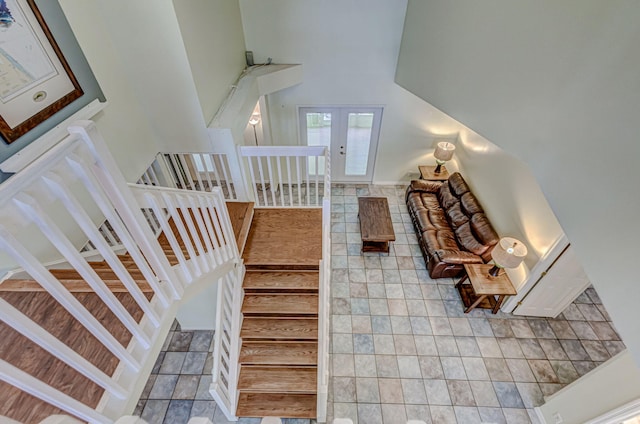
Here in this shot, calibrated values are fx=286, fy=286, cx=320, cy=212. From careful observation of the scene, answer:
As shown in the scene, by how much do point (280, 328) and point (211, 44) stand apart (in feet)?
11.6

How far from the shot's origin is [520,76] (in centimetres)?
238

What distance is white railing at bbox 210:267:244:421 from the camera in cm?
292

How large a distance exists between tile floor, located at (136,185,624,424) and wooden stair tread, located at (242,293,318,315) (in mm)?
849

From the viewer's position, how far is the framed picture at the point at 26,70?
1846 mm

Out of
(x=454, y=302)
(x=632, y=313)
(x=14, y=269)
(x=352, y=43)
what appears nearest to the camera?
(x=632, y=313)

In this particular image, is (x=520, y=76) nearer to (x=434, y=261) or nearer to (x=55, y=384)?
(x=434, y=261)

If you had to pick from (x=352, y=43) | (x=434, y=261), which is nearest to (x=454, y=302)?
(x=434, y=261)

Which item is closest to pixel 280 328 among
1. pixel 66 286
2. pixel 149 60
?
pixel 66 286

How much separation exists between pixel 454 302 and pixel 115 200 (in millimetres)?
4572

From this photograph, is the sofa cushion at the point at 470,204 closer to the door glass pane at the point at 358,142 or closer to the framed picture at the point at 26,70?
the door glass pane at the point at 358,142

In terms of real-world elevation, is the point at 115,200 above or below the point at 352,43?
below

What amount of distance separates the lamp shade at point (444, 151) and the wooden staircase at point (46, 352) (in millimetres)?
5474

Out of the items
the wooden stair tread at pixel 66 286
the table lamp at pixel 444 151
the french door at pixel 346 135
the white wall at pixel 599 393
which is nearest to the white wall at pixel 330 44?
the french door at pixel 346 135

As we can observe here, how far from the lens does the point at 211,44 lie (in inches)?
136
